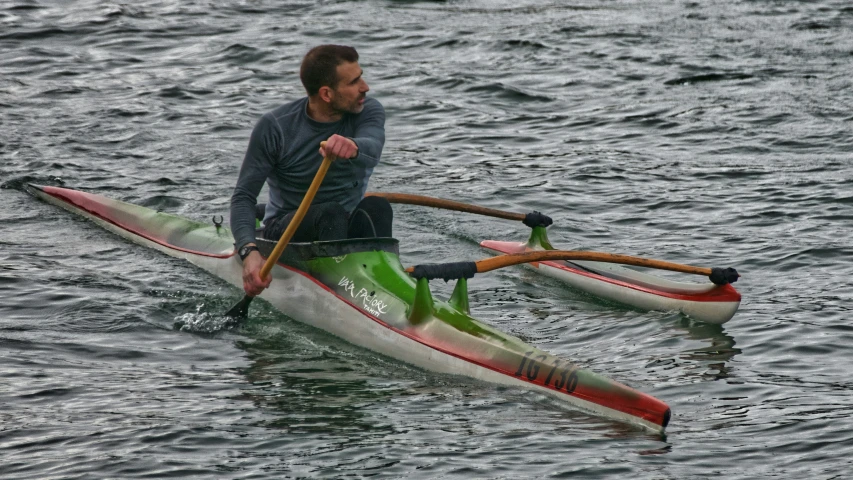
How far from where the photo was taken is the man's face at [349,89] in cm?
732

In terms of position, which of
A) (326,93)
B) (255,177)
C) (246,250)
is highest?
(326,93)

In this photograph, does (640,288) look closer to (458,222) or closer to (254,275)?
(458,222)

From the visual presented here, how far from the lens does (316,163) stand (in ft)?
25.0

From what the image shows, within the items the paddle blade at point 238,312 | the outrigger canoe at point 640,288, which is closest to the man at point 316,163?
the paddle blade at point 238,312

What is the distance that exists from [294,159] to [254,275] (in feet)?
2.62

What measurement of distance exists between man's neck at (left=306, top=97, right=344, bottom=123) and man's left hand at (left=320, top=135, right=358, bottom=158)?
631 mm

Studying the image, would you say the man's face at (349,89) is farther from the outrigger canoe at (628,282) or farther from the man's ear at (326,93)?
the outrigger canoe at (628,282)

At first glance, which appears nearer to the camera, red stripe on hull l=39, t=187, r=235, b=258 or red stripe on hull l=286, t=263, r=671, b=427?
red stripe on hull l=286, t=263, r=671, b=427

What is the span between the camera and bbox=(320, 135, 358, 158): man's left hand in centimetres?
689

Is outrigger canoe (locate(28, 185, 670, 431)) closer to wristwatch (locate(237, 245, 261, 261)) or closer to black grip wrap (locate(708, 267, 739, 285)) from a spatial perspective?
wristwatch (locate(237, 245, 261, 261))

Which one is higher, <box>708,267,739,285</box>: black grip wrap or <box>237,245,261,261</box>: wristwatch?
<box>237,245,261,261</box>: wristwatch

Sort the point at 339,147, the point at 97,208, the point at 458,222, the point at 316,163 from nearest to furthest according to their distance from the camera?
the point at 339,147 → the point at 316,163 → the point at 97,208 → the point at 458,222

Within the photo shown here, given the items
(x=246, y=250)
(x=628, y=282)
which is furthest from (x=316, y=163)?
(x=628, y=282)

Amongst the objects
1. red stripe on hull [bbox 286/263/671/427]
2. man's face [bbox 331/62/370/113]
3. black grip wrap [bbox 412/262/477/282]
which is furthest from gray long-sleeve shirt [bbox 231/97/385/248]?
red stripe on hull [bbox 286/263/671/427]
